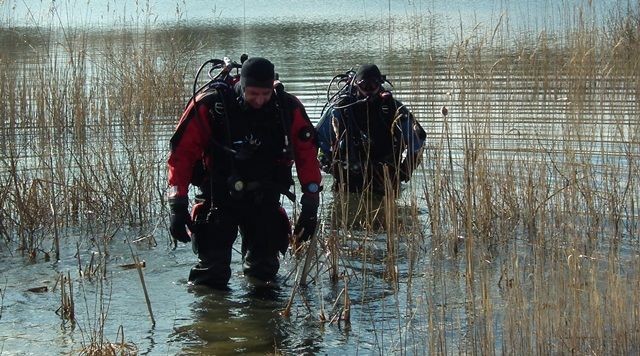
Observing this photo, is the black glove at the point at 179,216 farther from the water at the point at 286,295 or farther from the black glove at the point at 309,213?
the black glove at the point at 309,213

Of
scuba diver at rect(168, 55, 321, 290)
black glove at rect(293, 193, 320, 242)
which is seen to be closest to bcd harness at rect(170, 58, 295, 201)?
scuba diver at rect(168, 55, 321, 290)

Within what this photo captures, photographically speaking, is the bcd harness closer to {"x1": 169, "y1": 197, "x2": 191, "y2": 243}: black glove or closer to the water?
{"x1": 169, "y1": 197, "x2": 191, "y2": 243}: black glove

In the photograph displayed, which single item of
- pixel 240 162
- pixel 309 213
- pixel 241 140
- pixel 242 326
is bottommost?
pixel 242 326

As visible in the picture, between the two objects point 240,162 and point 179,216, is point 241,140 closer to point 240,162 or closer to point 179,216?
point 240,162

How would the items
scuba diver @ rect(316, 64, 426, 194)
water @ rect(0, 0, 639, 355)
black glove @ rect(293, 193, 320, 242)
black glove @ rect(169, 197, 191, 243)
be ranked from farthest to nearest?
scuba diver @ rect(316, 64, 426, 194) < black glove @ rect(293, 193, 320, 242) < black glove @ rect(169, 197, 191, 243) < water @ rect(0, 0, 639, 355)

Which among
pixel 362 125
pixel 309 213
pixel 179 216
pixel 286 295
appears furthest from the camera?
pixel 362 125

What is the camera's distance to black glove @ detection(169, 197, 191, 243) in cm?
514

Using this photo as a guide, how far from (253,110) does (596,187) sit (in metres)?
2.50

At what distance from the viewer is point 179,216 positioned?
5.18 meters

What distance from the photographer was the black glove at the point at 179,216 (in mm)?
5137

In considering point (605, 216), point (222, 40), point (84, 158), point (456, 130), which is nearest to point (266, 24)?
point (222, 40)

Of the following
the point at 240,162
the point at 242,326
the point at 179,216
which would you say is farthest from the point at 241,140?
the point at 242,326

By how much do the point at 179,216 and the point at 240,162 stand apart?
437 mm

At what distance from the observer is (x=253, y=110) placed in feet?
17.2
